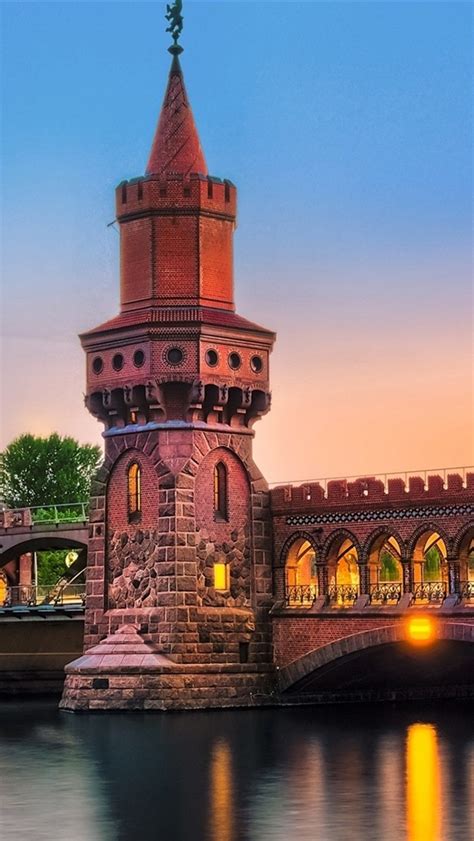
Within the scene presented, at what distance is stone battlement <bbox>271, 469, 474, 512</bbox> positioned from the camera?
50312 millimetres

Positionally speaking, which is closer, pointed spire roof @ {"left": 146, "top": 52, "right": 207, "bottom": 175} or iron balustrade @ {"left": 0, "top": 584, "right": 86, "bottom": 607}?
pointed spire roof @ {"left": 146, "top": 52, "right": 207, "bottom": 175}

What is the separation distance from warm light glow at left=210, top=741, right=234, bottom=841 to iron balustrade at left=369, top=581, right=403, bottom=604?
928 cm

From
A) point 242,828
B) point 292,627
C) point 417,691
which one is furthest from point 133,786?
point 417,691

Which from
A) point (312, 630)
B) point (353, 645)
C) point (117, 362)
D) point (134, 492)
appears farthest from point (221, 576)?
point (117, 362)

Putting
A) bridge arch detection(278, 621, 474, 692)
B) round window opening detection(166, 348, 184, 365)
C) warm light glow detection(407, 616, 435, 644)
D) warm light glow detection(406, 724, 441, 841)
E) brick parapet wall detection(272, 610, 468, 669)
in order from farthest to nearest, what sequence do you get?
round window opening detection(166, 348, 184, 365) → brick parapet wall detection(272, 610, 468, 669) → warm light glow detection(407, 616, 435, 644) → bridge arch detection(278, 621, 474, 692) → warm light glow detection(406, 724, 441, 841)

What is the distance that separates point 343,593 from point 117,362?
9140 mm

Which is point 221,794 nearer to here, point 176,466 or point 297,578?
point 176,466

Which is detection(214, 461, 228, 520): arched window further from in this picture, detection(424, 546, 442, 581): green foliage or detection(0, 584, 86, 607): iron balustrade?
detection(424, 546, 442, 581): green foliage

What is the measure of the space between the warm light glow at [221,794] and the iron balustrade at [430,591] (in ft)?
29.3

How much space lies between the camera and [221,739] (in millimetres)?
44719

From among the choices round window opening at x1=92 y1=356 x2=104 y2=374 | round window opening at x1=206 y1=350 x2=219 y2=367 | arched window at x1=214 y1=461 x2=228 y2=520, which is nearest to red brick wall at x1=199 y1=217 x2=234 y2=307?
round window opening at x1=206 y1=350 x2=219 y2=367

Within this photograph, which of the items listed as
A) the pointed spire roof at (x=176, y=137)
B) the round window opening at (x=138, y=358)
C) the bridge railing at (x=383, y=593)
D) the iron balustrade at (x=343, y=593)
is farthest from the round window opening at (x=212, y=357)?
the iron balustrade at (x=343, y=593)

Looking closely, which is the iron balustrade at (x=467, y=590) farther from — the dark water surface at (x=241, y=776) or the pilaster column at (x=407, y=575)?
the dark water surface at (x=241, y=776)

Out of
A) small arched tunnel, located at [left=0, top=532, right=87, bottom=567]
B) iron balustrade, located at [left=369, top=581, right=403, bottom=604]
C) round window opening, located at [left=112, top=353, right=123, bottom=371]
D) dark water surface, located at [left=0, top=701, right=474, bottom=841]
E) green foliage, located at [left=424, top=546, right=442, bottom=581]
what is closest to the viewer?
dark water surface, located at [left=0, top=701, right=474, bottom=841]
